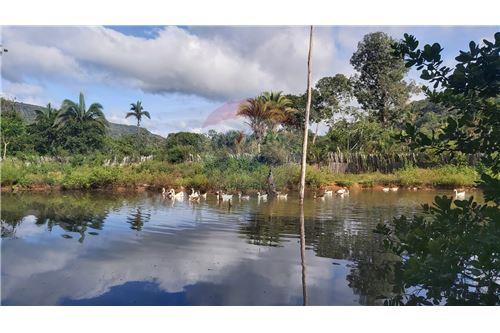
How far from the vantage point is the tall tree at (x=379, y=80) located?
27141mm

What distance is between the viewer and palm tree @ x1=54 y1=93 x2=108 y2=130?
105 ft

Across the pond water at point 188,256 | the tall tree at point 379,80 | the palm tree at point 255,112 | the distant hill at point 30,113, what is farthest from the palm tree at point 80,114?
the pond water at point 188,256

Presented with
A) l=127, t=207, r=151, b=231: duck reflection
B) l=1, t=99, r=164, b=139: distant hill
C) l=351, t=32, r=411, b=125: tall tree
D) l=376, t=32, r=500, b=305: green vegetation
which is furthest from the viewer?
l=1, t=99, r=164, b=139: distant hill

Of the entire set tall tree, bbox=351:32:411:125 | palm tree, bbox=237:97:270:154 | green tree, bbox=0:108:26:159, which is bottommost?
green tree, bbox=0:108:26:159

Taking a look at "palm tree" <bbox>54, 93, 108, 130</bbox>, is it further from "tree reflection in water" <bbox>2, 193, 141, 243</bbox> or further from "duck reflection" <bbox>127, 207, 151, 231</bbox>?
"duck reflection" <bbox>127, 207, 151, 231</bbox>

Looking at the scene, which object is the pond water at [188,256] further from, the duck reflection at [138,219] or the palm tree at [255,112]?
the palm tree at [255,112]

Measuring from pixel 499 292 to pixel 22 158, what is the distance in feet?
66.3

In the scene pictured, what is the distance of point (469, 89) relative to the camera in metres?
2.88

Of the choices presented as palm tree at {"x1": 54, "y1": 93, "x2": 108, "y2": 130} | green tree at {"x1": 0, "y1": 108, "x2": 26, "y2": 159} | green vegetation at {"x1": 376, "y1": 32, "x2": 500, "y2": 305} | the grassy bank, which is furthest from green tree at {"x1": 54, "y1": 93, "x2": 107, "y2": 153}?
green vegetation at {"x1": 376, "y1": 32, "x2": 500, "y2": 305}

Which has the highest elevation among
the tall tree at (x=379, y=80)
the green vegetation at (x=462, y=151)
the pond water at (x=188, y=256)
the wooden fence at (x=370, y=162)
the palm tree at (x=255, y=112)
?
the tall tree at (x=379, y=80)

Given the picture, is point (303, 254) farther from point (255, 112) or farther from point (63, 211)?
point (255, 112)

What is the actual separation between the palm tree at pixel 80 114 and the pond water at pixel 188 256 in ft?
76.6

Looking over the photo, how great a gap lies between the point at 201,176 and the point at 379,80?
54.4 feet

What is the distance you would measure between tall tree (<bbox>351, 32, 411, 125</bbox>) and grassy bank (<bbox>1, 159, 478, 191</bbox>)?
914 cm
